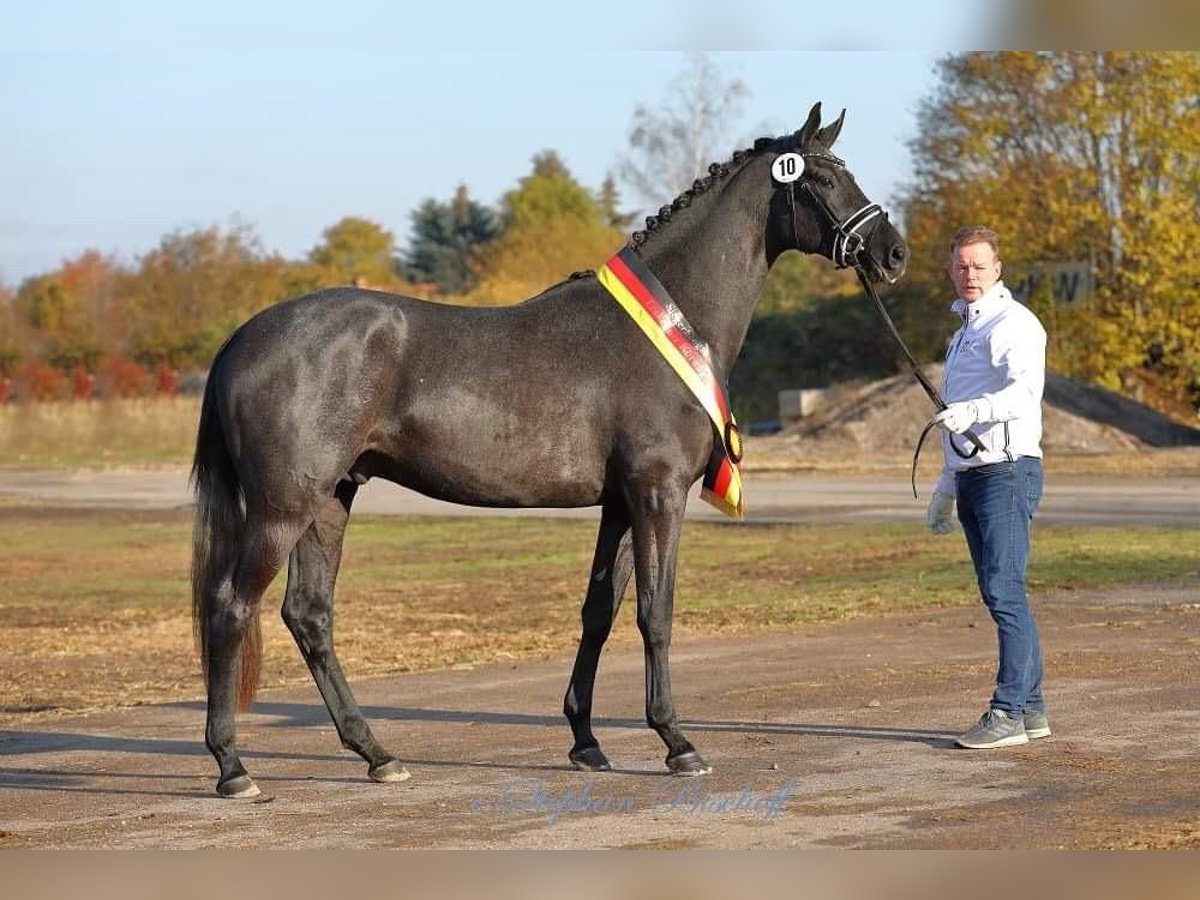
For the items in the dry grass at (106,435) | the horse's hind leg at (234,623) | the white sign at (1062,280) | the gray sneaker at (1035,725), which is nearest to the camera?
the horse's hind leg at (234,623)

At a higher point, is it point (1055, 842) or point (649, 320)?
point (649, 320)

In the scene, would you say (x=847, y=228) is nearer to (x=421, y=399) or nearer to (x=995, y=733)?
(x=421, y=399)

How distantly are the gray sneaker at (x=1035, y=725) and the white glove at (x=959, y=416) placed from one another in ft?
4.87

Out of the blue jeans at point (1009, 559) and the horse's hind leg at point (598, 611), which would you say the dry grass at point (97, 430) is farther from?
the blue jeans at point (1009, 559)

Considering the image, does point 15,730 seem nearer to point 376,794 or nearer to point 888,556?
point 376,794

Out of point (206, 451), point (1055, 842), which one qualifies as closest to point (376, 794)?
point (206, 451)

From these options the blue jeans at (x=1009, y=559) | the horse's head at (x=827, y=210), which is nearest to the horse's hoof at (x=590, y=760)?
the blue jeans at (x=1009, y=559)

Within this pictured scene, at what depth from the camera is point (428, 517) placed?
27.2 meters

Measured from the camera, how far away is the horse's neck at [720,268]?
869cm

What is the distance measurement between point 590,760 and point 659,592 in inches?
34.8

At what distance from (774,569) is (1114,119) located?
1044 inches

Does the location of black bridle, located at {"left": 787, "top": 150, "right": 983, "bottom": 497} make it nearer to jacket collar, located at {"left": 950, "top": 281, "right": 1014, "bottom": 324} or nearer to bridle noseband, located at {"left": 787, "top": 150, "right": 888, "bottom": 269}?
bridle noseband, located at {"left": 787, "top": 150, "right": 888, "bottom": 269}

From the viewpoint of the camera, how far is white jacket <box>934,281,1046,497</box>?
8.65 metres

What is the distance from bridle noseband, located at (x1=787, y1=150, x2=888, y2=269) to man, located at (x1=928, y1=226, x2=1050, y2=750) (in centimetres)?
55
